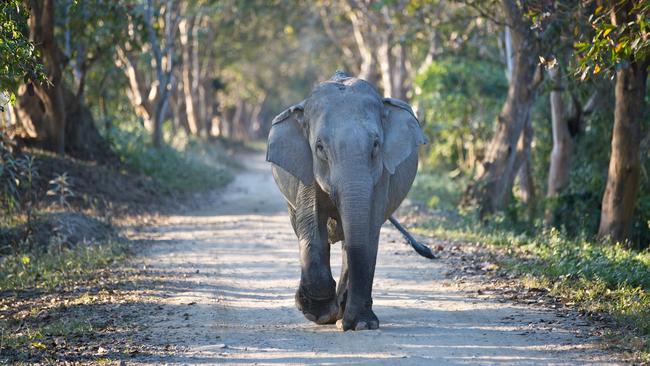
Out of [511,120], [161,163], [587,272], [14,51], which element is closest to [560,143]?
[511,120]

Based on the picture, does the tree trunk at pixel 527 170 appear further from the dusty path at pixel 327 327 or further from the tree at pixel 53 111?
the tree at pixel 53 111

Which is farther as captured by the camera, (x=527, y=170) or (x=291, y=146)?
(x=527, y=170)

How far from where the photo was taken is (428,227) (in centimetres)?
1562

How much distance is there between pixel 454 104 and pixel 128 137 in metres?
8.63

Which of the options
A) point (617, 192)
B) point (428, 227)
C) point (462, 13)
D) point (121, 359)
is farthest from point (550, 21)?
point (462, 13)

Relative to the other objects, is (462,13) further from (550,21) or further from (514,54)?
(550,21)

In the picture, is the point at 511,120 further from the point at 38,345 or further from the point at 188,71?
the point at 188,71

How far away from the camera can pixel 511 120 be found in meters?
16.3

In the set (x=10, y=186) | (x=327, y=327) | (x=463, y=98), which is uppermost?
(x=463, y=98)

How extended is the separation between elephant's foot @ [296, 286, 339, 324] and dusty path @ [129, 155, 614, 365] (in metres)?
0.11

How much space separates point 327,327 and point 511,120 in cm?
925

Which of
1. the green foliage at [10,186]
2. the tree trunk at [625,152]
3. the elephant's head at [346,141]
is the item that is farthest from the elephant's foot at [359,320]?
the green foliage at [10,186]

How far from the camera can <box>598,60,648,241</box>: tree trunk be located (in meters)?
11.9

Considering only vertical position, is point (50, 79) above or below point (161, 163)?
above
